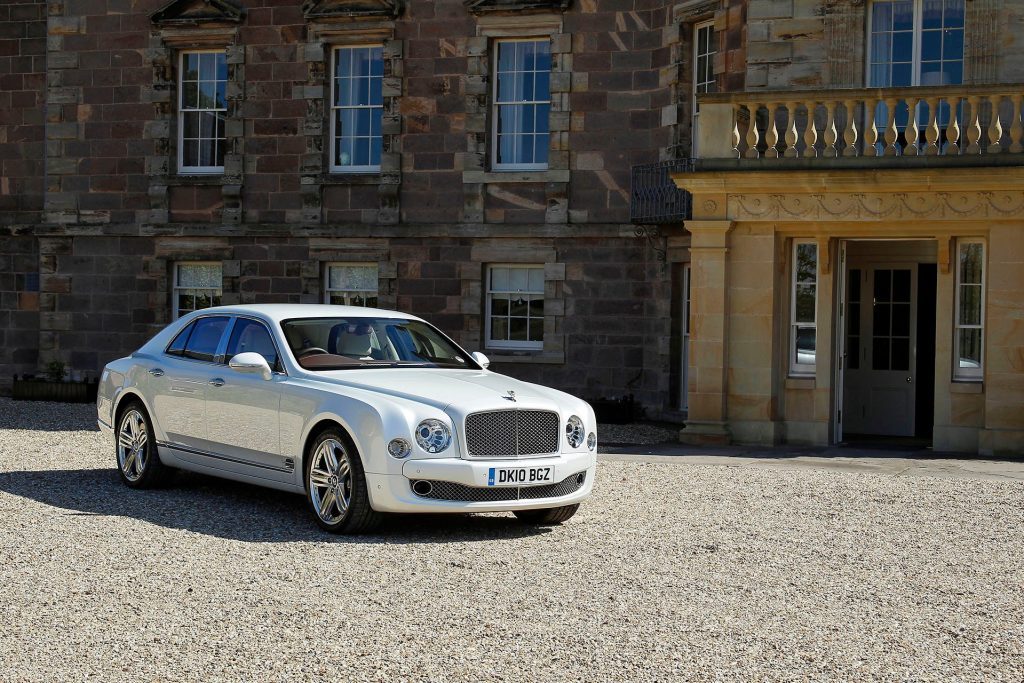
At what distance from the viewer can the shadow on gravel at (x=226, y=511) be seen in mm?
9898

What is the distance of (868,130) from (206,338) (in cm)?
851

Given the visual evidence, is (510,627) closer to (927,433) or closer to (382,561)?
(382,561)

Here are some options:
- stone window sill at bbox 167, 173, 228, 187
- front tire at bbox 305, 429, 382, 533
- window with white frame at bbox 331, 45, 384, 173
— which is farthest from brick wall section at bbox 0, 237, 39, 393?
front tire at bbox 305, 429, 382, 533

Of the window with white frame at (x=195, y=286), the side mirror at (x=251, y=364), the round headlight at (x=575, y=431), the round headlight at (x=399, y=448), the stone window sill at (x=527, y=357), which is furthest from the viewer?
the window with white frame at (x=195, y=286)

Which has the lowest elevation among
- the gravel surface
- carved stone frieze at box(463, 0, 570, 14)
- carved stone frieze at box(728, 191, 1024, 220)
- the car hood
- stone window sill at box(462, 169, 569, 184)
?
the gravel surface

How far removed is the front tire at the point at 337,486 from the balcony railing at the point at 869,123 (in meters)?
8.47

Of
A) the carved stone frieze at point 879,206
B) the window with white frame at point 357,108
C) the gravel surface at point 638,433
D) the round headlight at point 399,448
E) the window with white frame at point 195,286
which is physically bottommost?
the gravel surface at point 638,433

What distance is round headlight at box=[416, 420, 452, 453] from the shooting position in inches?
378

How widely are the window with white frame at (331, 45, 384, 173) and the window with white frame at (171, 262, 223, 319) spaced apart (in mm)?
3021

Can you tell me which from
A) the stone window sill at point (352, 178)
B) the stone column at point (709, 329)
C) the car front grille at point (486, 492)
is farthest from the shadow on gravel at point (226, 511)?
the stone window sill at point (352, 178)

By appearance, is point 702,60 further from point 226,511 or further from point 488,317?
point 226,511

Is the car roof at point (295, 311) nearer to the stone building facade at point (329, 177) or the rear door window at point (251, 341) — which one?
the rear door window at point (251, 341)

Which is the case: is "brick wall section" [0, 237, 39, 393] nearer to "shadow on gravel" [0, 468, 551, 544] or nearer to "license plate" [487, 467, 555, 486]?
"shadow on gravel" [0, 468, 551, 544]

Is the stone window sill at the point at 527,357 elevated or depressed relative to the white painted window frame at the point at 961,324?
depressed
